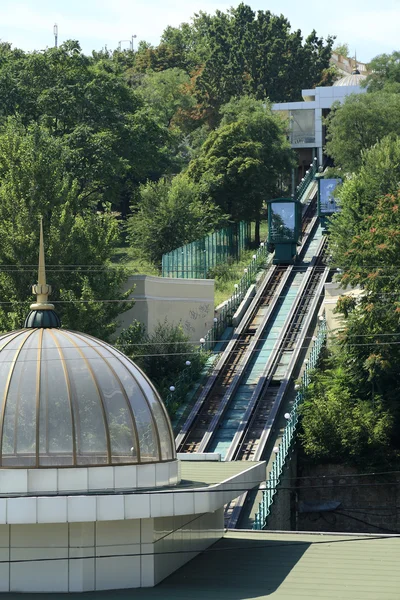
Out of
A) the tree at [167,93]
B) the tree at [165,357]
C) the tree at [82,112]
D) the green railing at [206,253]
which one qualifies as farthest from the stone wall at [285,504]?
the tree at [167,93]

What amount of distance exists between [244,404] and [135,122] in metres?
34.9

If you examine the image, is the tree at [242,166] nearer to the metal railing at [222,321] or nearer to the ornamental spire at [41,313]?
the metal railing at [222,321]

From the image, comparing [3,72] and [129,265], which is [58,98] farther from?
[129,265]

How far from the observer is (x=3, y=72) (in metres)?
84.6

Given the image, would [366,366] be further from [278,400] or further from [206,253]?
[206,253]

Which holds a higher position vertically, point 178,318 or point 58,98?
point 58,98

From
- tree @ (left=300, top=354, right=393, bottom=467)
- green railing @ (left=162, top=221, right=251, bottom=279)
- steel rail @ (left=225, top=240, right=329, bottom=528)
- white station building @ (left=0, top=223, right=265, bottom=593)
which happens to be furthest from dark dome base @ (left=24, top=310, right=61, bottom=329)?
green railing @ (left=162, top=221, right=251, bottom=279)

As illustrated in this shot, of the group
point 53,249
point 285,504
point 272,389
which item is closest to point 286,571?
point 285,504

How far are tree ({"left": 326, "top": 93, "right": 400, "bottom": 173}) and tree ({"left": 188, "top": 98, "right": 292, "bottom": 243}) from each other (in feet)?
11.7

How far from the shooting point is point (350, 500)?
5322 centimetres

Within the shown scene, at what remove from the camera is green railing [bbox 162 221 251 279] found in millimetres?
72188

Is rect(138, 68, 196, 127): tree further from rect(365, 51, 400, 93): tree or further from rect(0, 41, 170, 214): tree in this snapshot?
rect(0, 41, 170, 214): tree

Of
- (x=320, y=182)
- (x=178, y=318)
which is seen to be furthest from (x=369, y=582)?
(x=320, y=182)

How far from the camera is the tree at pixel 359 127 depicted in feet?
286
